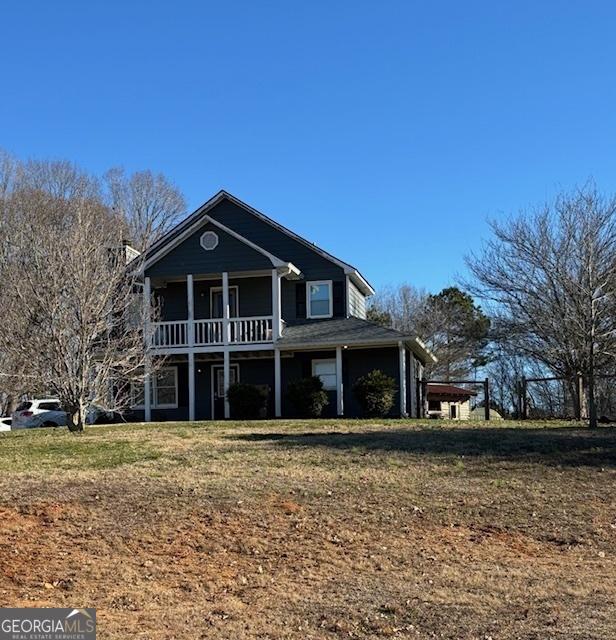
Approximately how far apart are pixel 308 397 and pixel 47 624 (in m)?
18.1

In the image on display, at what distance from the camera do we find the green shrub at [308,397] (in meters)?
23.1

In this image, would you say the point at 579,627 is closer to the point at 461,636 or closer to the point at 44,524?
the point at 461,636

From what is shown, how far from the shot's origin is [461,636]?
16.7ft

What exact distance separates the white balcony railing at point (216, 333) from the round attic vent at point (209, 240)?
8.26 feet

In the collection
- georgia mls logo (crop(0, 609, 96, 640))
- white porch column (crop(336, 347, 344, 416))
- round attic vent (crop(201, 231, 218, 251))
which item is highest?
round attic vent (crop(201, 231, 218, 251))

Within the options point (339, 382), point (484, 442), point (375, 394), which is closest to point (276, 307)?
point (339, 382)

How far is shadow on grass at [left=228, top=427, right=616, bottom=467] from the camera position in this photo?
38.9ft

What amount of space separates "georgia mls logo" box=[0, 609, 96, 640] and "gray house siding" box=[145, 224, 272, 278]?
1960cm

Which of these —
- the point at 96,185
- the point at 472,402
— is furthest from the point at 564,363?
the point at 96,185

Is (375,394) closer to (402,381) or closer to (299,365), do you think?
(402,381)

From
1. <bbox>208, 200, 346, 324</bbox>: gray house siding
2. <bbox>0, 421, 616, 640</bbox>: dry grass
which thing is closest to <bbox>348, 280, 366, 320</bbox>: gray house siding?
<bbox>208, 200, 346, 324</bbox>: gray house siding

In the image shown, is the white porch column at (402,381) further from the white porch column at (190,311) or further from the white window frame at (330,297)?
the white porch column at (190,311)

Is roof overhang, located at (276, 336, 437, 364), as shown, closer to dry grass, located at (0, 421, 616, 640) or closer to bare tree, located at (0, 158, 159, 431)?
bare tree, located at (0, 158, 159, 431)

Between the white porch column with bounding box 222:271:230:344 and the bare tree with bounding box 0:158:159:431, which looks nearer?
the bare tree with bounding box 0:158:159:431
